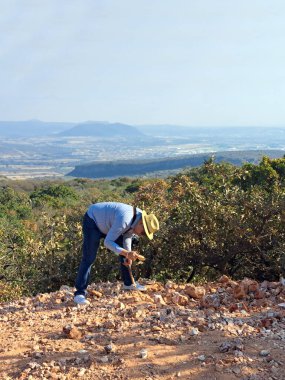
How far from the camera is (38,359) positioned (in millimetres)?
4613

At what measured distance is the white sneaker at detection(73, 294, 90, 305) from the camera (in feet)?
20.3

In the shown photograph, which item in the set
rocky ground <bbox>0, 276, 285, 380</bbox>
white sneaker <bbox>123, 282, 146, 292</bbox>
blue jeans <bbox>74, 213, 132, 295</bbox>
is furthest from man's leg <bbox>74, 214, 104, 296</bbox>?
white sneaker <bbox>123, 282, 146, 292</bbox>

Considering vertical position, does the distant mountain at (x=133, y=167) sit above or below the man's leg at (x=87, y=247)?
below

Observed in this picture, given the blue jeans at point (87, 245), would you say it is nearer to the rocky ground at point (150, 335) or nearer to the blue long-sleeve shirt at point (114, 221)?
the blue long-sleeve shirt at point (114, 221)

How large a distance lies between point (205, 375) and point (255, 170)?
16704mm

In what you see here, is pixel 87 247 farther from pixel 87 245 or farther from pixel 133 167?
pixel 133 167

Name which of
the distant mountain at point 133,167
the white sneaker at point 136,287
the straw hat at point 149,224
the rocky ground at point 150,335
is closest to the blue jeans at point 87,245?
the rocky ground at point 150,335

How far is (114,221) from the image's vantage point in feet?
19.8

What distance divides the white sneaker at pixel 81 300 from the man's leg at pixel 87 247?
0.26 ft

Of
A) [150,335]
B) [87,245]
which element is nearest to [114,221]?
[87,245]

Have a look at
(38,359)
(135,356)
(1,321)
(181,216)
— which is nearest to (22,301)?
(1,321)

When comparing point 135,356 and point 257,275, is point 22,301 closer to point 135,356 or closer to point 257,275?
point 135,356

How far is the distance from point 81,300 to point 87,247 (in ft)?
2.22

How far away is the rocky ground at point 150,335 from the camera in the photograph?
4.38 m
